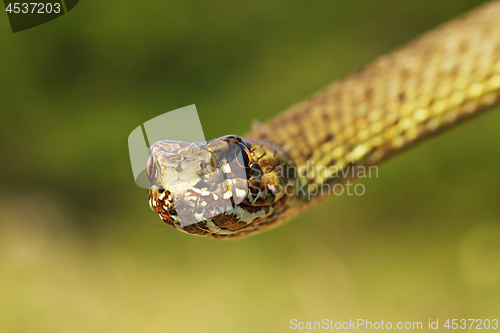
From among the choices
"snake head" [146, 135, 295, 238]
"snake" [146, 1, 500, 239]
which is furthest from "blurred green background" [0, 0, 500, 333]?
"snake head" [146, 135, 295, 238]

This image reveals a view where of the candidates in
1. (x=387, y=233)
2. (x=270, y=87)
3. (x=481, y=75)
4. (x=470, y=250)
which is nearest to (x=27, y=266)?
(x=270, y=87)

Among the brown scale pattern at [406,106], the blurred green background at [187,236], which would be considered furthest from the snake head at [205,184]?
the blurred green background at [187,236]

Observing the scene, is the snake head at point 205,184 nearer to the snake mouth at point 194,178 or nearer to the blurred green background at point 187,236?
the snake mouth at point 194,178

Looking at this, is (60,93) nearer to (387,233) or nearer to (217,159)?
(217,159)

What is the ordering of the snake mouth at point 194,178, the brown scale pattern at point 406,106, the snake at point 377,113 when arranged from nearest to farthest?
the snake mouth at point 194,178, the snake at point 377,113, the brown scale pattern at point 406,106

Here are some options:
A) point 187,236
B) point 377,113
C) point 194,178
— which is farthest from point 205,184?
point 187,236

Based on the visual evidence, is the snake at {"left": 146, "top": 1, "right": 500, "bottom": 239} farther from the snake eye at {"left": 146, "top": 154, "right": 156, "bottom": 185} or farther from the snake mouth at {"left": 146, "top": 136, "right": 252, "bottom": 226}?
the snake eye at {"left": 146, "top": 154, "right": 156, "bottom": 185}

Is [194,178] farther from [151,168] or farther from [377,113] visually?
[377,113]

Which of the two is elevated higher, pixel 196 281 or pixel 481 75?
pixel 481 75
